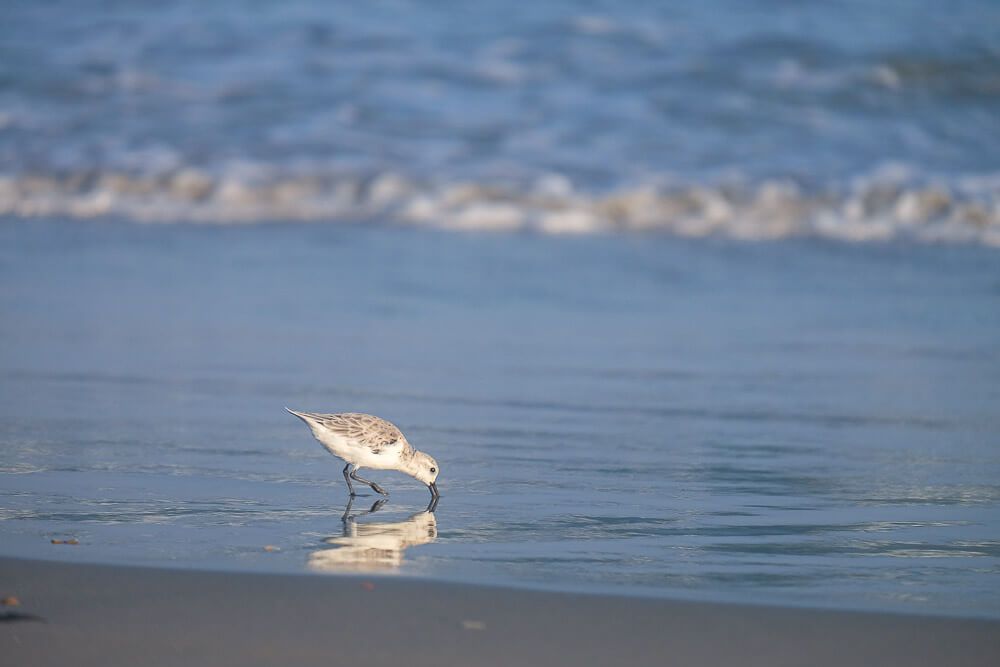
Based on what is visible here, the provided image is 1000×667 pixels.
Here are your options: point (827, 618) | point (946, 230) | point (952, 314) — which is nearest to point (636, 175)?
point (946, 230)

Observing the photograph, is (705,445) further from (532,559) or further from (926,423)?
(532,559)

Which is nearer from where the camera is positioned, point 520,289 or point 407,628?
point 407,628

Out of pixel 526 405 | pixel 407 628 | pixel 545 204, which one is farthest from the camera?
pixel 545 204

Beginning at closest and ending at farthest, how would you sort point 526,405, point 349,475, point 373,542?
point 373,542 < point 349,475 < point 526,405

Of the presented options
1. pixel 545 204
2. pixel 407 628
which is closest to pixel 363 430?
pixel 407 628

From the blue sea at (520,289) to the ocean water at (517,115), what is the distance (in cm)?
5

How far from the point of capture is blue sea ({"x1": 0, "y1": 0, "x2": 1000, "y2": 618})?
14.3 feet

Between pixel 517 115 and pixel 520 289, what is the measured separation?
221 inches

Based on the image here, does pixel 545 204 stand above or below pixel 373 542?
above

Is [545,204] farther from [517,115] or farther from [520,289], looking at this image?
[520,289]

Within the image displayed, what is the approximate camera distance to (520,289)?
9117 millimetres

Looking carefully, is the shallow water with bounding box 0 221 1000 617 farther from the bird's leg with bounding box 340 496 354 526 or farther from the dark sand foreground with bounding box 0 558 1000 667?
the dark sand foreground with bounding box 0 558 1000 667

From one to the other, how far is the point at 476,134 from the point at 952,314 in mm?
6485

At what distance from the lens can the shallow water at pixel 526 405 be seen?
410cm
